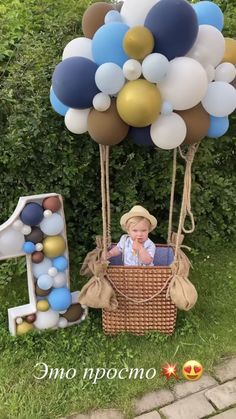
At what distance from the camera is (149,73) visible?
8.00ft

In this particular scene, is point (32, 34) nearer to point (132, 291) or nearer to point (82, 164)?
point (82, 164)

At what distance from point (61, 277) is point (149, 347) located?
30.0 inches

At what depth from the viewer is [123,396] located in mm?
2910

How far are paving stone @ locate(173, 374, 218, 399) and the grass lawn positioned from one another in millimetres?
64

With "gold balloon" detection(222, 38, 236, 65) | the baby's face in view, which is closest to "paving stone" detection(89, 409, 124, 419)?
the baby's face

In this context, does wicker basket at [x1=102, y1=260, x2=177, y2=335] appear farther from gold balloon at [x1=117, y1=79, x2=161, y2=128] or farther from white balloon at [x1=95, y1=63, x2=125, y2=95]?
white balloon at [x1=95, y1=63, x2=125, y2=95]

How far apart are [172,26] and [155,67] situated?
207 millimetres

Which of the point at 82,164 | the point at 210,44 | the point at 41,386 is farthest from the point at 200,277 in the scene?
the point at 210,44

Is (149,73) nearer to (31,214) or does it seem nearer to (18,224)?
(31,214)

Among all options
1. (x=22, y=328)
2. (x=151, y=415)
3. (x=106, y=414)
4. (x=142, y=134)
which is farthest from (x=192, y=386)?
(x=142, y=134)

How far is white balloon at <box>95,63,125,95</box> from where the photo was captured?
8.07ft

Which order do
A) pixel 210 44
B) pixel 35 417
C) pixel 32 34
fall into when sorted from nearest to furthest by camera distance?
1. pixel 210 44
2. pixel 35 417
3. pixel 32 34

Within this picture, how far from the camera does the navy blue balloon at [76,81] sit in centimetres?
250

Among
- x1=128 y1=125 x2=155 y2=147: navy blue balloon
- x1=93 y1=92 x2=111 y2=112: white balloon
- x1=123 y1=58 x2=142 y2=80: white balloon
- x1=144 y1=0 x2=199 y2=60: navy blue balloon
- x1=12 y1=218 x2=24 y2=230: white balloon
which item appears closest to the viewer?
x1=144 y1=0 x2=199 y2=60: navy blue balloon
